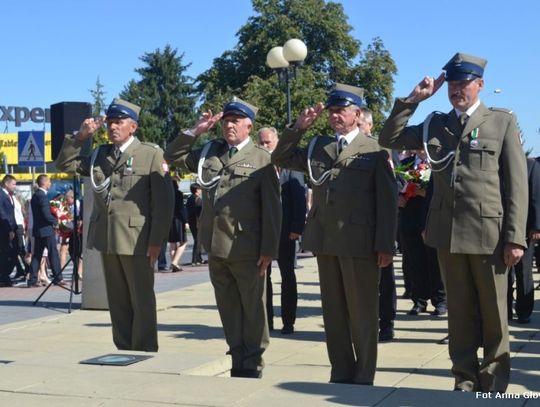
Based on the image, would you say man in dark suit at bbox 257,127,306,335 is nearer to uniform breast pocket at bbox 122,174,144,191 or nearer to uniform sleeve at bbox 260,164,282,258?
uniform breast pocket at bbox 122,174,144,191

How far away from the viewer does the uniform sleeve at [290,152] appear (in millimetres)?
6441

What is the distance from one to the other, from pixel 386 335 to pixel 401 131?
3.62 m

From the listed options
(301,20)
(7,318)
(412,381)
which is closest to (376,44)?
(301,20)

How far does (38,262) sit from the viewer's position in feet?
54.3

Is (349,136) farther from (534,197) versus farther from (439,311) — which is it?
(439,311)

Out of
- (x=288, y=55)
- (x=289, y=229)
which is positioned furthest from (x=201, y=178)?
(x=288, y=55)

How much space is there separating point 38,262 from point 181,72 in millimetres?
71657

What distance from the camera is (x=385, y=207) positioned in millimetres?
6266

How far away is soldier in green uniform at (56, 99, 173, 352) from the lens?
24.2 ft

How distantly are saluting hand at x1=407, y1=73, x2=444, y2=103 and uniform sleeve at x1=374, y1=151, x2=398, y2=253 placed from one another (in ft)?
2.03

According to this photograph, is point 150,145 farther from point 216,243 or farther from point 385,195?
point 385,195

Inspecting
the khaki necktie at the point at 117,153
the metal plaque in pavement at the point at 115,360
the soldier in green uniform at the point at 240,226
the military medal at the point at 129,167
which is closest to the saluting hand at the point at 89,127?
the khaki necktie at the point at 117,153

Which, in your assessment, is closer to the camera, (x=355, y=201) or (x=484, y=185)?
(x=484, y=185)

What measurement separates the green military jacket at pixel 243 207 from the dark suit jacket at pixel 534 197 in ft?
10.8
